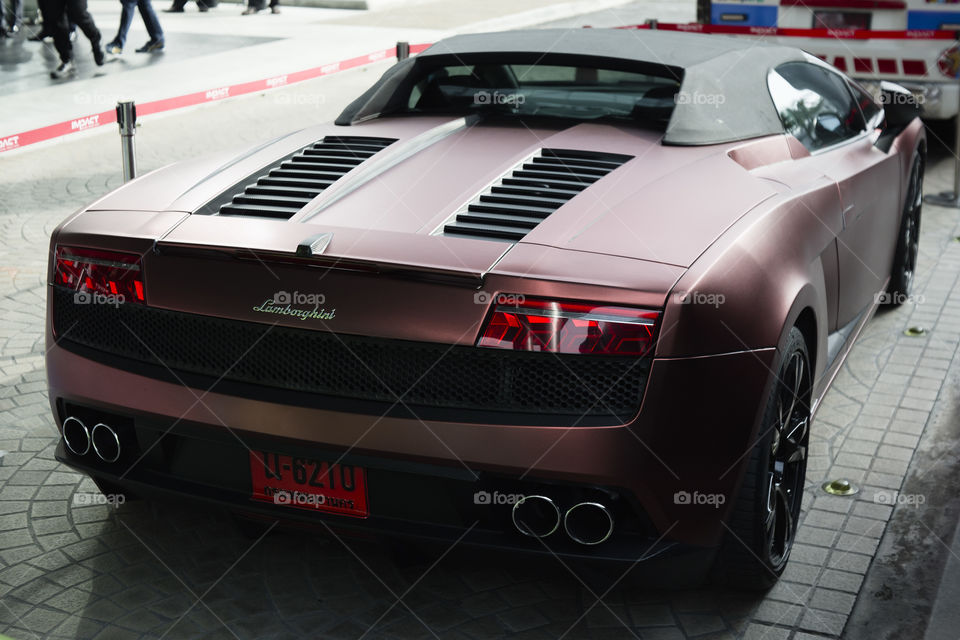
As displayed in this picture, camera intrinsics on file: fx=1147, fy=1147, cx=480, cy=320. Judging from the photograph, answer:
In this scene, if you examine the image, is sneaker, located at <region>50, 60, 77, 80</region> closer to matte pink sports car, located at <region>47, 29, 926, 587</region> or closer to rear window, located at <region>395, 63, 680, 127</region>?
Answer: rear window, located at <region>395, 63, 680, 127</region>

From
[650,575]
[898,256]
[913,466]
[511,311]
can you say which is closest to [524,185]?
Answer: [511,311]

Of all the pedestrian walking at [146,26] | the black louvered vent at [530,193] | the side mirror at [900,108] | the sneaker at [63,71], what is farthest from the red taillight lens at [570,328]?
the pedestrian walking at [146,26]

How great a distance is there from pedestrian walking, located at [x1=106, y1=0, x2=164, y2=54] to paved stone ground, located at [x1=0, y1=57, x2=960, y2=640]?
1080 cm

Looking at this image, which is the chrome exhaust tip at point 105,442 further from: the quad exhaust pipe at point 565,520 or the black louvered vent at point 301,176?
the quad exhaust pipe at point 565,520

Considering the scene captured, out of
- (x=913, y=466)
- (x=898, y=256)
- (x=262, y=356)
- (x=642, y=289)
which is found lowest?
(x=913, y=466)

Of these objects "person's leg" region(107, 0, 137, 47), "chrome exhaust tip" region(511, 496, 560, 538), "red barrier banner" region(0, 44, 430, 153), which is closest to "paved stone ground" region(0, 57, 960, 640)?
"chrome exhaust tip" region(511, 496, 560, 538)

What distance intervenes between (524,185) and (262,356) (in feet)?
3.12

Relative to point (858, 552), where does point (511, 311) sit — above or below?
above

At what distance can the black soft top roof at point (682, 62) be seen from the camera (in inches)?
152

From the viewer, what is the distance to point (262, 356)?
9.84 ft

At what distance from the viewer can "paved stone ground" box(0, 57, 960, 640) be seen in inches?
129

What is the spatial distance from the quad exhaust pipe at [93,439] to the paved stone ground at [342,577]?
0.84ft

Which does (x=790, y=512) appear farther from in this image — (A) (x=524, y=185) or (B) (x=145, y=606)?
(B) (x=145, y=606)

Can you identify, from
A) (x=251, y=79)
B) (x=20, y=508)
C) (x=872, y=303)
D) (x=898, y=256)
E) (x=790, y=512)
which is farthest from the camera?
(x=251, y=79)
